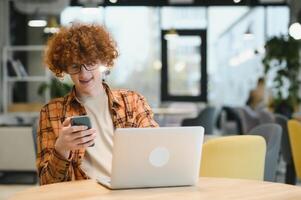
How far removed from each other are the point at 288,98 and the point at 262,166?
6.48m

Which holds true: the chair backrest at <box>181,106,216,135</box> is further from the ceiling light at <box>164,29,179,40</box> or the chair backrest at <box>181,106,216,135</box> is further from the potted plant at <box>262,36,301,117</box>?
the ceiling light at <box>164,29,179,40</box>

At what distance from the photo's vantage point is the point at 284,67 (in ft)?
Answer: 30.2

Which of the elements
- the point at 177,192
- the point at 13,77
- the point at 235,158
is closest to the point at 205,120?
the point at 13,77

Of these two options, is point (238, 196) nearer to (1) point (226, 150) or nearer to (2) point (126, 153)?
(2) point (126, 153)

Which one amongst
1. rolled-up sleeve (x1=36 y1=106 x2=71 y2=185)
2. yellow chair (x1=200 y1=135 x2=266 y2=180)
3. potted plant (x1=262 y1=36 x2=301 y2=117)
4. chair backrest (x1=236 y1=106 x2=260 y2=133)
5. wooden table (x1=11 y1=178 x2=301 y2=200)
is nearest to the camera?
wooden table (x1=11 y1=178 x2=301 y2=200)

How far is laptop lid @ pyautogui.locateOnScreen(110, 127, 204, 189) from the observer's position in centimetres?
189

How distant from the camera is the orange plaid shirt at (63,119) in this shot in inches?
88.2

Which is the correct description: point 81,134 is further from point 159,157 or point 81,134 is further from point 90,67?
point 90,67

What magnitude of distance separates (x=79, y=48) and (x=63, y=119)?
12.9 inches

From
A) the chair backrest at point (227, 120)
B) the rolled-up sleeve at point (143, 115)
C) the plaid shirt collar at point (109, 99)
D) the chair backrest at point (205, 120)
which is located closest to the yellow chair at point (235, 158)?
the rolled-up sleeve at point (143, 115)

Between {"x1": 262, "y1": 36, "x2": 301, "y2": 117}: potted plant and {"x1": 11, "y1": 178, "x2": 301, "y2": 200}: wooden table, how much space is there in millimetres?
6927

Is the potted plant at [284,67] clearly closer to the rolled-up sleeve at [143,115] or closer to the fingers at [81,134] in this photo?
the rolled-up sleeve at [143,115]

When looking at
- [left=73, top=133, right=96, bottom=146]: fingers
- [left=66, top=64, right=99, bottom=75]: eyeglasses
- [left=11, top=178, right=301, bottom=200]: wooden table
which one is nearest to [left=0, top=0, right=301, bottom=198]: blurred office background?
[left=66, top=64, right=99, bottom=75]: eyeglasses

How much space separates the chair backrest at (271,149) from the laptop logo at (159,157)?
3.97ft
